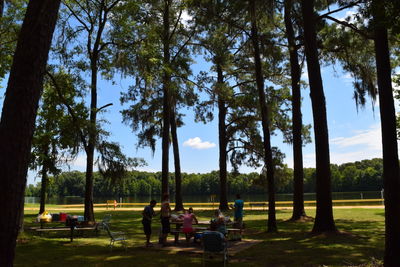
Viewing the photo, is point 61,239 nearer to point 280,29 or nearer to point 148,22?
point 148,22

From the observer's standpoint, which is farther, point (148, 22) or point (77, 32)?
point (148, 22)

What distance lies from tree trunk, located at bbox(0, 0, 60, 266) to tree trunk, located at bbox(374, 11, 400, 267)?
548 cm

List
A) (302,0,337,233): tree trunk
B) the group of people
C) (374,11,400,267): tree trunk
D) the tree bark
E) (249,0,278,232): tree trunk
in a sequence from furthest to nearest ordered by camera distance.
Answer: the tree bark
(249,0,278,232): tree trunk
(302,0,337,233): tree trunk
the group of people
(374,11,400,267): tree trunk

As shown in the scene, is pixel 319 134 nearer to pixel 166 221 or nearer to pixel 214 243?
pixel 166 221

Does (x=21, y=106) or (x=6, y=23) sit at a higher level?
(x=6, y=23)

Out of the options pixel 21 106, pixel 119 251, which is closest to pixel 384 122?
pixel 21 106

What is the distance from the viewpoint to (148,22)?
20.0 metres

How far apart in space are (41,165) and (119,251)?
12.4 meters

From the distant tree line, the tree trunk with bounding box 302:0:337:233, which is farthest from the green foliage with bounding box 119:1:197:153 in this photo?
the distant tree line

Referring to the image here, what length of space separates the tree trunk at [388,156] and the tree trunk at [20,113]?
216 inches

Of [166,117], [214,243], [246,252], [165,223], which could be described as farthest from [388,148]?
[166,117]

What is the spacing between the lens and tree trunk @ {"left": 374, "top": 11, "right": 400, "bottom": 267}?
6.04 metres

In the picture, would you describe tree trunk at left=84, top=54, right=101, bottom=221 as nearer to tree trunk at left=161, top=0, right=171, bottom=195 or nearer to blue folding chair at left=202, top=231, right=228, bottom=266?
tree trunk at left=161, top=0, right=171, bottom=195

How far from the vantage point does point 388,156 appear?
6211mm
